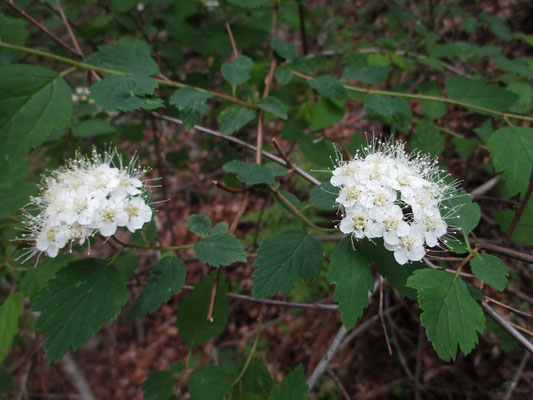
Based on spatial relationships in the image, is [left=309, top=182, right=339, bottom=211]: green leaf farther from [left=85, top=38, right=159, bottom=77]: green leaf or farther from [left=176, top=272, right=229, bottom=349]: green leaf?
[left=85, top=38, right=159, bottom=77]: green leaf

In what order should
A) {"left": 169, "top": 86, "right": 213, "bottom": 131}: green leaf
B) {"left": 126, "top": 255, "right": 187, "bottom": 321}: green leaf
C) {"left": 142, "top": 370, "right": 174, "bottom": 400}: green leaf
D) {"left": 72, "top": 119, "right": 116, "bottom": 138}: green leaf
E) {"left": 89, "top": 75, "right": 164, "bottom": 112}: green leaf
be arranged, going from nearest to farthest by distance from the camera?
{"left": 126, "top": 255, "right": 187, "bottom": 321}: green leaf, {"left": 89, "top": 75, "right": 164, "bottom": 112}: green leaf, {"left": 169, "top": 86, "right": 213, "bottom": 131}: green leaf, {"left": 142, "top": 370, "right": 174, "bottom": 400}: green leaf, {"left": 72, "top": 119, "right": 116, "bottom": 138}: green leaf

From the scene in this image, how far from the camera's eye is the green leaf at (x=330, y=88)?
5.36 feet

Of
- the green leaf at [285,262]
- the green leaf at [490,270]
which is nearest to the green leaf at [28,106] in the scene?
the green leaf at [285,262]

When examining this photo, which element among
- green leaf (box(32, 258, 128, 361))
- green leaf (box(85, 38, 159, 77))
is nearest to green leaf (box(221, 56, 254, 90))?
green leaf (box(85, 38, 159, 77))

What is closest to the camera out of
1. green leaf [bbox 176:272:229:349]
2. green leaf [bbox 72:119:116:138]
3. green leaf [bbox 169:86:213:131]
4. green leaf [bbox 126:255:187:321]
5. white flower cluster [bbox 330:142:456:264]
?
white flower cluster [bbox 330:142:456:264]

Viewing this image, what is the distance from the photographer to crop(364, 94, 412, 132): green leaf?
1562 mm

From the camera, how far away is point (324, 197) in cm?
130

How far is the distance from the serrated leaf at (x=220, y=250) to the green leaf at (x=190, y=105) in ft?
1.58

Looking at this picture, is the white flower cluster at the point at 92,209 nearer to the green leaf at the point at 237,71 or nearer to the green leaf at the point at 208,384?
the green leaf at the point at 237,71

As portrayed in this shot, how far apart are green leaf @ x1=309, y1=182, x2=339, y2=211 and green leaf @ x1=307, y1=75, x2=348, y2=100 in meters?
0.55

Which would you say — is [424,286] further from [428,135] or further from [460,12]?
[460,12]

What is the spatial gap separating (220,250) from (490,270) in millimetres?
867

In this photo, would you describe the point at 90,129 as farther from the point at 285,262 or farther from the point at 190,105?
the point at 285,262

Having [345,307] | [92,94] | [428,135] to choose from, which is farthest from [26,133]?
[428,135]
